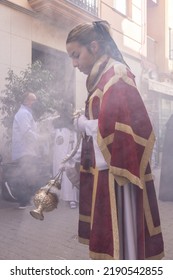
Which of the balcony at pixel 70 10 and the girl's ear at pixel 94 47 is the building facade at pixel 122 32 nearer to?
the balcony at pixel 70 10

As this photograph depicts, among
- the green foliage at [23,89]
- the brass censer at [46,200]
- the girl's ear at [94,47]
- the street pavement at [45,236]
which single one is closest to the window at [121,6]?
the green foliage at [23,89]

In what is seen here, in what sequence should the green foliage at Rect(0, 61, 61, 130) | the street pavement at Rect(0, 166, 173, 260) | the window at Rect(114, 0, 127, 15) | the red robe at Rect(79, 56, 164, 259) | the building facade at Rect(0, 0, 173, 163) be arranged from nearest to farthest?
1. the red robe at Rect(79, 56, 164, 259)
2. the street pavement at Rect(0, 166, 173, 260)
3. the building facade at Rect(0, 0, 173, 163)
4. the window at Rect(114, 0, 127, 15)
5. the green foliage at Rect(0, 61, 61, 130)

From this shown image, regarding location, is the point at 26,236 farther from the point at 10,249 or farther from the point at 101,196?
the point at 101,196

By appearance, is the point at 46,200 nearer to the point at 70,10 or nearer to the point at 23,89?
the point at 70,10

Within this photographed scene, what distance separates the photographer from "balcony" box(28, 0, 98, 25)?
2403 mm

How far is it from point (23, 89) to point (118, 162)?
116 inches

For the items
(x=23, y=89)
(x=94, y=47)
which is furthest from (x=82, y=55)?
(x=23, y=89)

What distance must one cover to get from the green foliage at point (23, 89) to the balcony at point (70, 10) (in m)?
0.80

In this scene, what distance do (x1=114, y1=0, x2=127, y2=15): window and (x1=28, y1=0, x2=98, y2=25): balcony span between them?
0.17 m

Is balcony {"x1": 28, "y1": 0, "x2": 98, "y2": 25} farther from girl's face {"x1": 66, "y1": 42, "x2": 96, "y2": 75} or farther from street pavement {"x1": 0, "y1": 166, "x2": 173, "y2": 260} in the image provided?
street pavement {"x1": 0, "y1": 166, "x2": 173, "y2": 260}

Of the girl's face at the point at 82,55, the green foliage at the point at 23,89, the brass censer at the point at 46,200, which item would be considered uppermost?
the green foliage at the point at 23,89

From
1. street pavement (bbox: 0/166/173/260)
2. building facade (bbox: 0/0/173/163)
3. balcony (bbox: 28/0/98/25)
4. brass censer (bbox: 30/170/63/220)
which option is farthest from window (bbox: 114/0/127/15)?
brass censer (bbox: 30/170/63/220)

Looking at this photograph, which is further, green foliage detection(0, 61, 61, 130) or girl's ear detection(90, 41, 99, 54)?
green foliage detection(0, 61, 61, 130)

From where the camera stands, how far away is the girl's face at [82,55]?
142 cm
